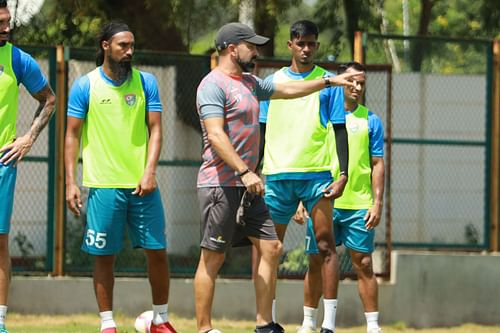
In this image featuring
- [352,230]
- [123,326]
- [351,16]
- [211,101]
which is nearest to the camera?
[211,101]

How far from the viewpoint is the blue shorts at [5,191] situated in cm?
939

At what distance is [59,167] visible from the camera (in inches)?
564

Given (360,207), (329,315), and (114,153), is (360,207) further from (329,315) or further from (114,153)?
(114,153)

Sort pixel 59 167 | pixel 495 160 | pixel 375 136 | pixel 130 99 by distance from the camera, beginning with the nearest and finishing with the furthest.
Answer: pixel 130 99, pixel 375 136, pixel 59 167, pixel 495 160

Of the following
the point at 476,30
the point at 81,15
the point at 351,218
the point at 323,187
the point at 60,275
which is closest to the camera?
the point at 323,187

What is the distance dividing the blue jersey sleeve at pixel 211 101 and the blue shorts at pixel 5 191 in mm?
1361

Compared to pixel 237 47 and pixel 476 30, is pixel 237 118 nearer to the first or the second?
pixel 237 47

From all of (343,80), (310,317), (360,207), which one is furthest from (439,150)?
(343,80)

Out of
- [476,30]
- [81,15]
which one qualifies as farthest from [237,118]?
[476,30]

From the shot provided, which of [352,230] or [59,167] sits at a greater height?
[59,167]

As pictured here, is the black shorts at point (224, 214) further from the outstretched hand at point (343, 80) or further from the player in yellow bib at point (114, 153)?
the outstretched hand at point (343, 80)

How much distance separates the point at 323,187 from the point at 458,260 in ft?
15.9

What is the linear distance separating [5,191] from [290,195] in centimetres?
247

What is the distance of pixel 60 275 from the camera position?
47.1 feet
